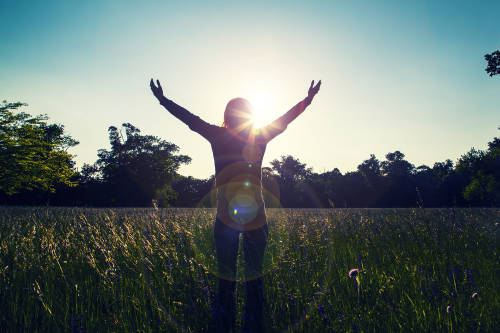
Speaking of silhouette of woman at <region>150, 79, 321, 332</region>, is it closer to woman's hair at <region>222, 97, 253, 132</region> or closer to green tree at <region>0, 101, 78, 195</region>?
woman's hair at <region>222, 97, 253, 132</region>

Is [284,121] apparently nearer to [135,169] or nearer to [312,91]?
[312,91]

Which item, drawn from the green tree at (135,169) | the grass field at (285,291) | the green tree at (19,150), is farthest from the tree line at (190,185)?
the grass field at (285,291)

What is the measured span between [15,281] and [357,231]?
18.2ft

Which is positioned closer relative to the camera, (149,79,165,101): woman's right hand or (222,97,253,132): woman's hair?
(222,97,253,132): woman's hair

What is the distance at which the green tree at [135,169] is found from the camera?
1800 inches

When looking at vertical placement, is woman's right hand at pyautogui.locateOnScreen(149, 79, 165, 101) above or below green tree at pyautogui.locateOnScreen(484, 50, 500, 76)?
below

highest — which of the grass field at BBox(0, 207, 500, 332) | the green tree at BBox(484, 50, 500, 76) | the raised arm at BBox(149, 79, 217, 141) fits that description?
the green tree at BBox(484, 50, 500, 76)

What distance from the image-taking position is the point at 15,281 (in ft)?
8.20

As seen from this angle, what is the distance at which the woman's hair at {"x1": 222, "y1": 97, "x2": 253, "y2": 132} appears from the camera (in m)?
2.53

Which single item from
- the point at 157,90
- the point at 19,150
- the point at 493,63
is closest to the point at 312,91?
the point at 157,90

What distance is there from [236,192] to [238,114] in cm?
81

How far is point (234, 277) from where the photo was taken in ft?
6.91

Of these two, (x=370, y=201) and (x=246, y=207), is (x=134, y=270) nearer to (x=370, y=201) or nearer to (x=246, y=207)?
(x=246, y=207)

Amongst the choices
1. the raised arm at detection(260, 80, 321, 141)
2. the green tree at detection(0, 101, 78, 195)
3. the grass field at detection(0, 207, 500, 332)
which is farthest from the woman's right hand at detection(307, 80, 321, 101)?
the green tree at detection(0, 101, 78, 195)
